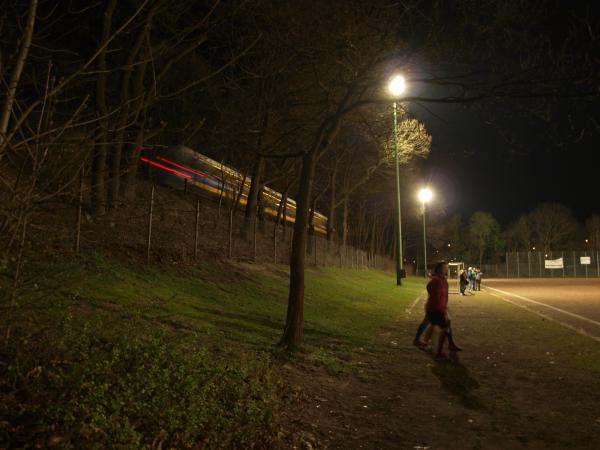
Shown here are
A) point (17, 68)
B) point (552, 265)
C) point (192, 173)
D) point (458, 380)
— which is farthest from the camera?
point (552, 265)

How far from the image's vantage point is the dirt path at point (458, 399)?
18.0 ft

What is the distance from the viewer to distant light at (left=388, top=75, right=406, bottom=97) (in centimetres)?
1021

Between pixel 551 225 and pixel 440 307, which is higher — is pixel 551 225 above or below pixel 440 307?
above

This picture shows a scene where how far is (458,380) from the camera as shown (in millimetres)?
8094

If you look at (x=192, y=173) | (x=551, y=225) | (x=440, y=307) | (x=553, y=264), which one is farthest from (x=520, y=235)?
(x=440, y=307)

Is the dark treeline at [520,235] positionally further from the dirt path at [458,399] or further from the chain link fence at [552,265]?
the dirt path at [458,399]

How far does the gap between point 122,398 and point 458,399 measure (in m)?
4.53

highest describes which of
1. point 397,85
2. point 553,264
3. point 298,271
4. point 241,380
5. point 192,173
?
point 192,173

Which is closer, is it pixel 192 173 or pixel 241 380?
pixel 241 380

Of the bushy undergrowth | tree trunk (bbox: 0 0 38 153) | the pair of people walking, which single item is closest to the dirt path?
the pair of people walking

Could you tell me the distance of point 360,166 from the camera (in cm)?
4022

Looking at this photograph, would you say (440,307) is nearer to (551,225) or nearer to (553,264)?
(553,264)

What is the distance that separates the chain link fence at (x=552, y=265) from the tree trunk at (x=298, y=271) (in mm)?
74718

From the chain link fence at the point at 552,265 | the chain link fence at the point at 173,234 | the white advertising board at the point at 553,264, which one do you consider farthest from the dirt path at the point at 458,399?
the chain link fence at the point at 552,265
